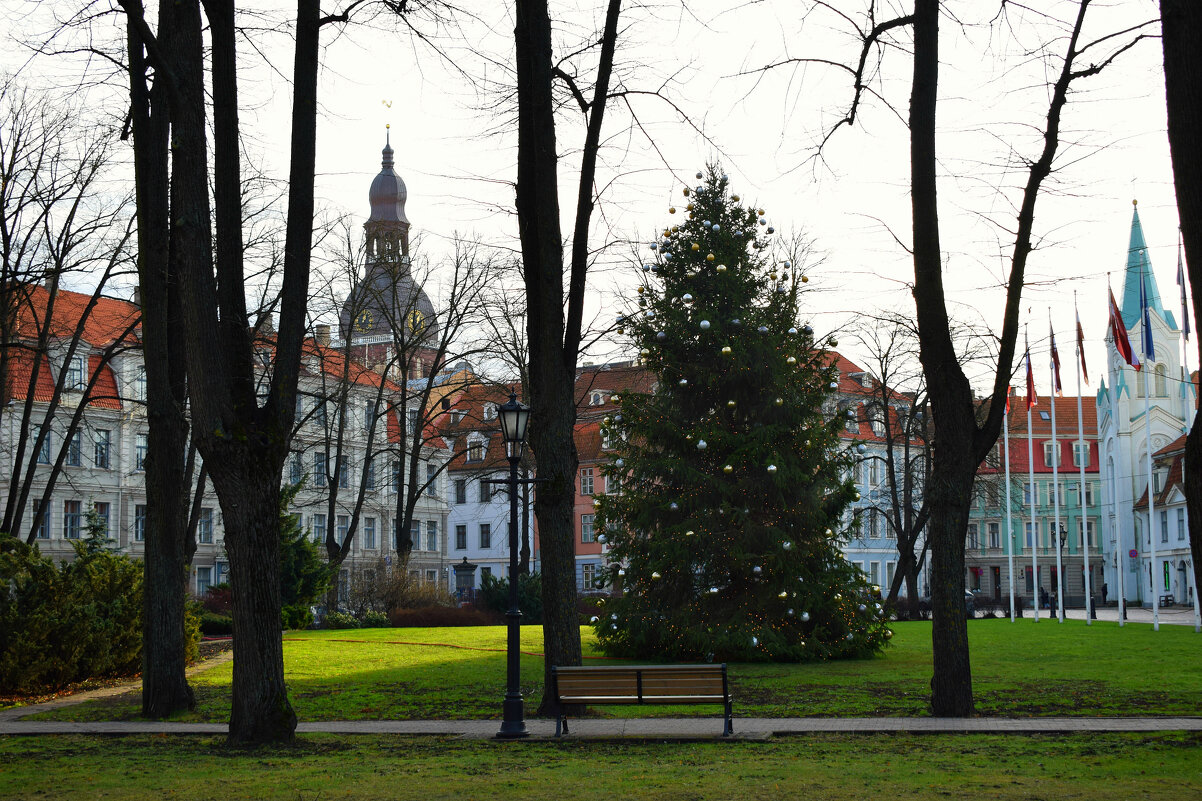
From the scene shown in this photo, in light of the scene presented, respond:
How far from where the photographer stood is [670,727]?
12992 millimetres

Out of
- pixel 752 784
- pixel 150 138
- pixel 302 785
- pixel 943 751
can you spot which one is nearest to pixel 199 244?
pixel 150 138

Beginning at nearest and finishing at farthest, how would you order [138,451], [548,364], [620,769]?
[620,769] < [548,364] < [138,451]

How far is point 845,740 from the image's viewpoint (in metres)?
11.6

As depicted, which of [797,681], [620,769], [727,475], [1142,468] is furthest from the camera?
[1142,468]

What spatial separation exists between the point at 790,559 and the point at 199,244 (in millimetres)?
14623

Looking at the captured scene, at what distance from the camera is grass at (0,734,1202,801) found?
835 centimetres

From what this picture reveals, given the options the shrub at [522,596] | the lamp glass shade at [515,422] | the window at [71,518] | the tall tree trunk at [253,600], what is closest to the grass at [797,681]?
the tall tree trunk at [253,600]

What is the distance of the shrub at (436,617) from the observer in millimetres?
39719

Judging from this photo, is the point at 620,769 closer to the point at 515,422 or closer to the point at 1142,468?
the point at 515,422

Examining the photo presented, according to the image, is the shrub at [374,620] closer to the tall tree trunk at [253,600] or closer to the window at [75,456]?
the window at [75,456]

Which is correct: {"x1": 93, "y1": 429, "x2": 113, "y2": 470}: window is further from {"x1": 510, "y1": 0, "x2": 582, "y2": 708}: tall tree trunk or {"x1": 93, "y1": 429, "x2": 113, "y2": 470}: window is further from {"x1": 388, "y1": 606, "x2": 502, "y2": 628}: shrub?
{"x1": 510, "y1": 0, "x2": 582, "y2": 708}: tall tree trunk

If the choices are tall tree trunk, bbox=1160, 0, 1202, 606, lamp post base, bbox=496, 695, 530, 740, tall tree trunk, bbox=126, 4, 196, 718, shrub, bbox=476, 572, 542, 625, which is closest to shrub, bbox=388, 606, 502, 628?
shrub, bbox=476, 572, 542, 625

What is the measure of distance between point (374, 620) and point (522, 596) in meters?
4.85

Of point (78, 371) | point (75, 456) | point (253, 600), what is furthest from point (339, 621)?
point (253, 600)
